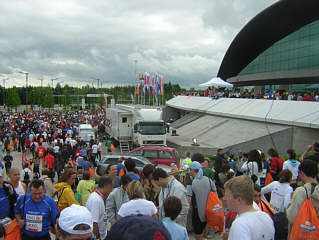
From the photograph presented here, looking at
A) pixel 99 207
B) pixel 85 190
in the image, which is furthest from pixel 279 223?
pixel 85 190

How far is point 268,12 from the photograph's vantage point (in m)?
43.8

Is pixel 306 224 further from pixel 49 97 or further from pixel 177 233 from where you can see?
pixel 49 97

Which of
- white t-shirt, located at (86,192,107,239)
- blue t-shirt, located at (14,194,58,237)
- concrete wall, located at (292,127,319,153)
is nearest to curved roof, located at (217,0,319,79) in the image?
concrete wall, located at (292,127,319,153)

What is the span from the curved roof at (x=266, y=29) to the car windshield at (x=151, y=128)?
3197cm

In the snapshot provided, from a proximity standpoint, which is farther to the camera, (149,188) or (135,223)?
(149,188)

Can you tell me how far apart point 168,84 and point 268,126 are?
3746 inches

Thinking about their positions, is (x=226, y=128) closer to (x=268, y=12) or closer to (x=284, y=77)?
(x=284, y=77)

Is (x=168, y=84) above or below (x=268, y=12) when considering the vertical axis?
below

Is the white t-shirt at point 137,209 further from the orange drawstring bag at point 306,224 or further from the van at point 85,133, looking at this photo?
the van at point 85,133

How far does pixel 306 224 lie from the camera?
374cm

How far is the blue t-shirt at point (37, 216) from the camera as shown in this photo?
418cm

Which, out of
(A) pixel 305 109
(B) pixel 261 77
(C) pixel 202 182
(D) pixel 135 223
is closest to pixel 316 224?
(C) pixel 202 182

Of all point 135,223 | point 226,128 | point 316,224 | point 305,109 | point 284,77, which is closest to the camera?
point 135,223

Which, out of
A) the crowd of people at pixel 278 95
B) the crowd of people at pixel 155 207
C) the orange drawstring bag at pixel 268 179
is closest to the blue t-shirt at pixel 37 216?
the crowd of people at pixel 155 207
